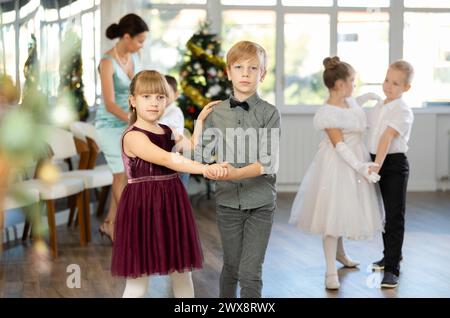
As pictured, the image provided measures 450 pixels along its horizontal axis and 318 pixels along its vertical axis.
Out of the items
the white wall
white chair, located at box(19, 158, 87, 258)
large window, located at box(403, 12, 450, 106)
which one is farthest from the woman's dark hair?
large window, located at box(403, 12, 450, 106)

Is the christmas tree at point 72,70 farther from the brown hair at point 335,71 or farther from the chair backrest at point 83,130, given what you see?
the brown hair at point 335,71

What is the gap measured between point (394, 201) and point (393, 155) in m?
0.17

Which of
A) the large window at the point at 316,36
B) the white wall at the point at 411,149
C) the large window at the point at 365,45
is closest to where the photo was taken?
the large window at the point at 365,45

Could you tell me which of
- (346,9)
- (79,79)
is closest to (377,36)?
(346,9)

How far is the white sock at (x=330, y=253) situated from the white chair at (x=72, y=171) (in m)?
1.50

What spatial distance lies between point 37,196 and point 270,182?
72.0 inches

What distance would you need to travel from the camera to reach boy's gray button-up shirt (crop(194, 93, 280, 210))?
232cm

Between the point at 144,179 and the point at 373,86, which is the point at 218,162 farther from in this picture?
the point at 373,86

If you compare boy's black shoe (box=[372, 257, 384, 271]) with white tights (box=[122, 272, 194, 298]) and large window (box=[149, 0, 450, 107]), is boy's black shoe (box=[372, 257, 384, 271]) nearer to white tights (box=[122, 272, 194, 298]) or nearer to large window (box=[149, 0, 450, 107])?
white tights (box=[122, 272, 194, 298])

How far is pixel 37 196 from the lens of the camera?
3967 mm

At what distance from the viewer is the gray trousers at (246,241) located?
7.80 feet

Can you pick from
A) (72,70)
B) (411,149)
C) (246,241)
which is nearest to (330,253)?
(246,241)

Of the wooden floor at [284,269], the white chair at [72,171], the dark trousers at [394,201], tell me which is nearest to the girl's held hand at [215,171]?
the wooden floor at [284,269]

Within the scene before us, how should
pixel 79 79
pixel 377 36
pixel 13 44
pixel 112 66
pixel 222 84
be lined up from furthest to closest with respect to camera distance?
pixel 377 36 < pixel 222 84 < pixel 79 79 < pixel 112 66 < pixel 13 44
